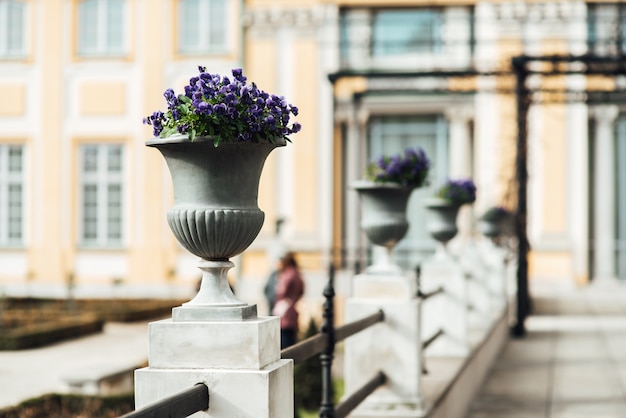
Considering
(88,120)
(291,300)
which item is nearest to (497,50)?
(88,120)

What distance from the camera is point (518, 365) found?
11.1 m

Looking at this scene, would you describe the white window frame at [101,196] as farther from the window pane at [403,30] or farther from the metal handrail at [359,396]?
the metal handrail at [359,396]

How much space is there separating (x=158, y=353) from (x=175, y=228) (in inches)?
15.3

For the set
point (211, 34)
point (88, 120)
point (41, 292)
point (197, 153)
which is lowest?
point (41, 292)

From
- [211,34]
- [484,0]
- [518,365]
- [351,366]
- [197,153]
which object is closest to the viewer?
[197,153]

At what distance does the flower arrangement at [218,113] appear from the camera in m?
3.62

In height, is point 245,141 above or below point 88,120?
below

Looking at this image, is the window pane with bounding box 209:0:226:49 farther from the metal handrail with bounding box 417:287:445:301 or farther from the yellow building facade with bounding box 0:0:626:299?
the metal handrail with bounding box 417:287:445:301

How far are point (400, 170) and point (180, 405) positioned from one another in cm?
451

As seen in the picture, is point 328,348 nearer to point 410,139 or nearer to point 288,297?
point 288,297

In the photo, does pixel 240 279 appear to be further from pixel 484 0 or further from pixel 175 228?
pixel 175 228

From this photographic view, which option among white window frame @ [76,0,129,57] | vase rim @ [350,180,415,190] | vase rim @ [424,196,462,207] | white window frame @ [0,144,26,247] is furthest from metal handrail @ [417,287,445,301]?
white window frame @ [0,144,26,247]

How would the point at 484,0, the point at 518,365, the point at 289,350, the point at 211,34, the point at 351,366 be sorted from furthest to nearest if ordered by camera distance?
the point at 211,34 → the point at 484,0 → the point at 518,365 → the point at 351,366 → the point at 289,350

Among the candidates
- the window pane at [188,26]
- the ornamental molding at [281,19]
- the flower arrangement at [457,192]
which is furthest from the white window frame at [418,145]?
the flower arrangement at [457,192]
